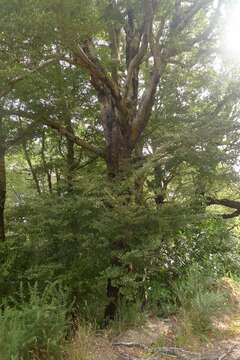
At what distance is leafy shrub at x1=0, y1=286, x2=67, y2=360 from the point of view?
3400 millimetres

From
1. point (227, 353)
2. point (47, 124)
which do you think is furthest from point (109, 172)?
point (227, 353)

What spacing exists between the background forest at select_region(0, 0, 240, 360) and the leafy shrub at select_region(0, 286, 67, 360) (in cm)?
1

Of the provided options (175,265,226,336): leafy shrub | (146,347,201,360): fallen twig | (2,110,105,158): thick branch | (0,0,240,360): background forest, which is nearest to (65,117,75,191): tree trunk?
(0,0,240,360): background forest

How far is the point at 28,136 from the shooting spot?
7.24 m

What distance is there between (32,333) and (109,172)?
303 cm

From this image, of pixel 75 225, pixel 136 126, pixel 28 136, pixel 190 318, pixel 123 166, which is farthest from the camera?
pixel 28 136

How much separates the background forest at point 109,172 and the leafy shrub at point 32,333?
0.04ft

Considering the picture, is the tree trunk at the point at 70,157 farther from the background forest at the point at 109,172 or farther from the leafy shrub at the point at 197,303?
the leafy shrub at the point at 197,303

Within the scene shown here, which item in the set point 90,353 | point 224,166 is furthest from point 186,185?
point 90,353

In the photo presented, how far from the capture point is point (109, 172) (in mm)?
6066

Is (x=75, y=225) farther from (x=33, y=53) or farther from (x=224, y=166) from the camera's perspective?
(x=224, y=166)

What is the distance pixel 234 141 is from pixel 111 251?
2.81 m

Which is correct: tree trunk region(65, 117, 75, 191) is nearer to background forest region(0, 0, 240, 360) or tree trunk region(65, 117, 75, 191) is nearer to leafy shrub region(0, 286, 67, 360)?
background forest region(0, 0, 240, 360)

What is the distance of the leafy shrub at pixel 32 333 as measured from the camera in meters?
3.40
